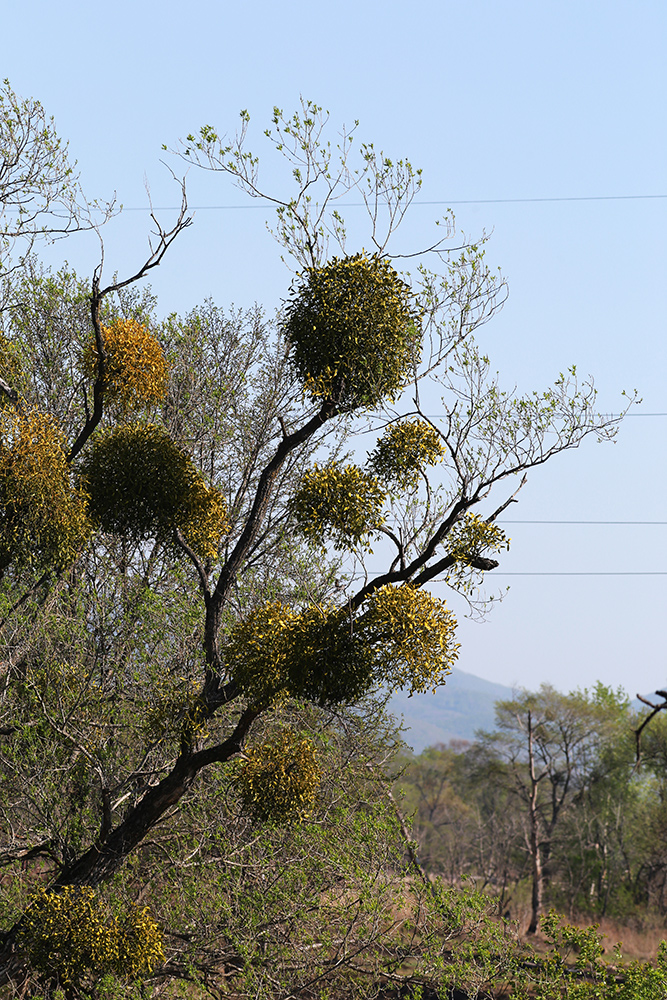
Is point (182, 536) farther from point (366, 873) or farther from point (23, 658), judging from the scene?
point (366, 873)

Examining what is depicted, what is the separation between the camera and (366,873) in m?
9.80

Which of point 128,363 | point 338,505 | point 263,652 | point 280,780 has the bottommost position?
point 280,780

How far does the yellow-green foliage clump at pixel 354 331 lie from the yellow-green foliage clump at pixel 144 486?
4.96 feet

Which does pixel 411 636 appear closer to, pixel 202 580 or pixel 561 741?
pixel 202 580

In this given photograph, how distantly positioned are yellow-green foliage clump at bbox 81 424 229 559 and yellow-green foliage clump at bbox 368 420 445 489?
1.75 meters

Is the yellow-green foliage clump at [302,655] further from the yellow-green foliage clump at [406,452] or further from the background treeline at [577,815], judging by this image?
the background treeline at [577,815]

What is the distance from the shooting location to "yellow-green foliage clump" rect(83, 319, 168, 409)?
8094 mm

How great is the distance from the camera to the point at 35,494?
715 centimetres

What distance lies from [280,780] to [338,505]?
226 centimetres

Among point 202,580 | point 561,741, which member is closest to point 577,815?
point 561,741

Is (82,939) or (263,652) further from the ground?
(263,652)

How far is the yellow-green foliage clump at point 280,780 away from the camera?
6.88m

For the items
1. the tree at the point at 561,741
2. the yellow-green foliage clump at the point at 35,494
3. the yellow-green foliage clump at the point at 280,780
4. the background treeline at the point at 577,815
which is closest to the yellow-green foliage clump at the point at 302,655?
the yellow-green foliage clump at the point at 280,780

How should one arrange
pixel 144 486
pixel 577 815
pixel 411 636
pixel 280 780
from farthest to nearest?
pixel 577 815 → pixel 144 486 → pixel 280 780 → pixel 411 636
